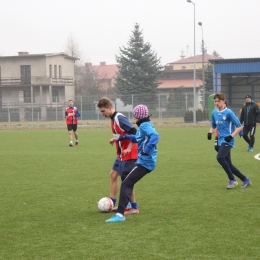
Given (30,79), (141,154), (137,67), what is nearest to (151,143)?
(141,154)

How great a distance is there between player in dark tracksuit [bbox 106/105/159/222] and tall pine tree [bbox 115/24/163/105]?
163ft

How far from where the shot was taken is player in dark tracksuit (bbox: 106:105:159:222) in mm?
7309

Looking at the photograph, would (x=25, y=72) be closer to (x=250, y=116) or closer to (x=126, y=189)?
(x=250, y=116)

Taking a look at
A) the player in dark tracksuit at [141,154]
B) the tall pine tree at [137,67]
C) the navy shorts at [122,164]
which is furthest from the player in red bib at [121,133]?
the tall pine tree at [137,67]

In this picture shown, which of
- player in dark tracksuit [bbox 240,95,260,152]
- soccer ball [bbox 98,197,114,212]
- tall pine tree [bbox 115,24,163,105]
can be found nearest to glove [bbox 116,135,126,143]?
soccer ball [bbox 98,197,114,212]

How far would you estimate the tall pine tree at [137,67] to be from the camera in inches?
2250

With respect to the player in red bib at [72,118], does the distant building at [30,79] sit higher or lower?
higher

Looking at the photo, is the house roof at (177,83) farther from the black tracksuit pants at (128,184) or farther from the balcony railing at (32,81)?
the black tracksuit pants at (128,184)

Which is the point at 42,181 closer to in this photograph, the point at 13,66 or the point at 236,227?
the point at 236,227

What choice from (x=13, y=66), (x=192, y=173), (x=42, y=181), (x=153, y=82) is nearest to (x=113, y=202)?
(x=42, y=181)

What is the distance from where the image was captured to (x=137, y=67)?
5741 centimetres

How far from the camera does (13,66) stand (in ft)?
199

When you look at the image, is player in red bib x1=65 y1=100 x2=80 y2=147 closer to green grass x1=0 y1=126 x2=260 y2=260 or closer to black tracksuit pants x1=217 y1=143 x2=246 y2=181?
green grass x1=0 y1=126 x2=260 y2=260

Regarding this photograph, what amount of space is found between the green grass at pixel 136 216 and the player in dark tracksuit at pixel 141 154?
11.3 inches
